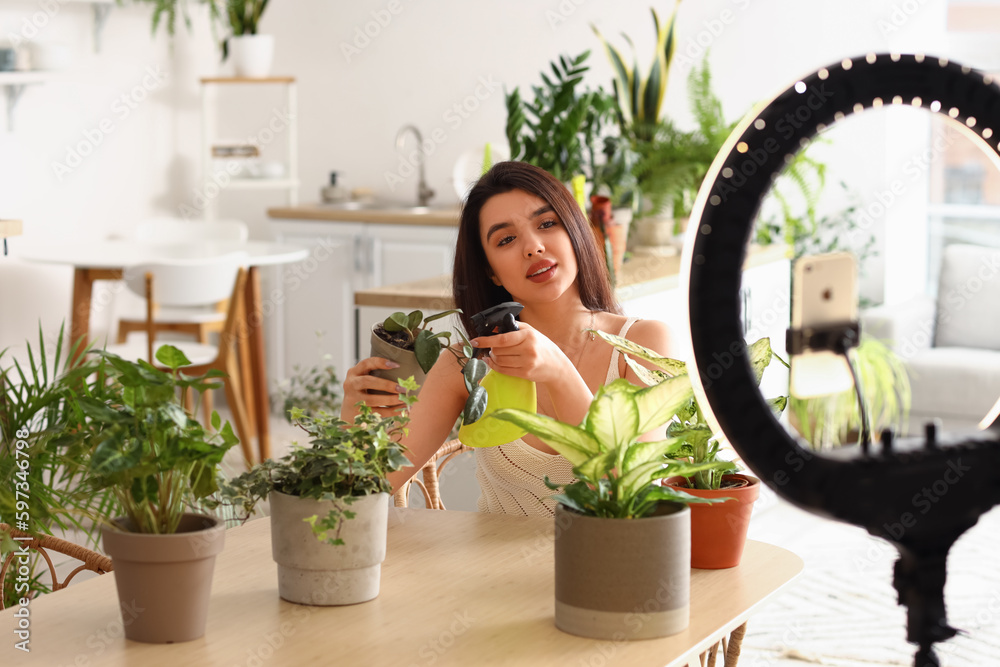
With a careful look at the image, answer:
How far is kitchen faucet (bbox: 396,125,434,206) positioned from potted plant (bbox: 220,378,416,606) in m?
4.41

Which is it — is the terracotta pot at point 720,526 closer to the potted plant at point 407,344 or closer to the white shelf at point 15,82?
the potted plant at point 407,344

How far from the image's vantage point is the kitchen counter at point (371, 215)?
15.7 feet

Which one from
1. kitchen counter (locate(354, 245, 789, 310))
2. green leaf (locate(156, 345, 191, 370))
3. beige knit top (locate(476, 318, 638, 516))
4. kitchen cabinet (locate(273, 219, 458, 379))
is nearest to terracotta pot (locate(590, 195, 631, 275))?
kitchen counter (locate(354, 245, 789, 310))

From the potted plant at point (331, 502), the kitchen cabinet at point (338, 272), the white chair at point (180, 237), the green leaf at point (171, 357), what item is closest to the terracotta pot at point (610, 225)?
the kitchen cabinet at point (338, 272)

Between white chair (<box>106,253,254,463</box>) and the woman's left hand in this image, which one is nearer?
the woman's left hand

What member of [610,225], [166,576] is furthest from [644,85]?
[166,576]

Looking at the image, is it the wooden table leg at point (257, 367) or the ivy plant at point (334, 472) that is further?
the wooden table leg at point (257, 367)

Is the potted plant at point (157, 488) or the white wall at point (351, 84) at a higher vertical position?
the white wall at point (351, 84)

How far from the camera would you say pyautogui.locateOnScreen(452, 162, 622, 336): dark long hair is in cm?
179

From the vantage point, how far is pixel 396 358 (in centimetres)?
118

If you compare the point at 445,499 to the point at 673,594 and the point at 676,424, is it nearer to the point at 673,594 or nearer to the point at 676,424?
the point at 676,424

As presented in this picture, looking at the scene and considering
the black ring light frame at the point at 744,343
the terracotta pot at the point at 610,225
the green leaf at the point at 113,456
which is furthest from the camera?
the terracotta pot at the point at 610,225

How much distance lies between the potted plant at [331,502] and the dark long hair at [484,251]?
2.36ft

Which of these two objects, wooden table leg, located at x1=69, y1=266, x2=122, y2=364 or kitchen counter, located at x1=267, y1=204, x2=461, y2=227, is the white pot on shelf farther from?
wooden table leg, located at x1=69, y1=266, x2=122, y2=364
